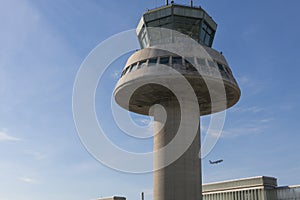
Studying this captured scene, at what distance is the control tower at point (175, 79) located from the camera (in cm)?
4134

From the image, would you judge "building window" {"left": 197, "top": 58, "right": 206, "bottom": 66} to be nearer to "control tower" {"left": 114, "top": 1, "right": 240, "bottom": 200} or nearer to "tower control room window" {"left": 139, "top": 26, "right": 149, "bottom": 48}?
"control tower" {"left": 114, "top": 1, "right": 240, "bottom": 200}

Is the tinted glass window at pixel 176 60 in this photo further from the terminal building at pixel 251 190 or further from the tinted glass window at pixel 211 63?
the terminal building at pixel 251 190

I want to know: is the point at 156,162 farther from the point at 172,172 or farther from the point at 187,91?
the point at 187,91

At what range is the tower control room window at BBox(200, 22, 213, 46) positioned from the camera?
4650cm

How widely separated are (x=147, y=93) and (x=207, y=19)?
11544 millimetres

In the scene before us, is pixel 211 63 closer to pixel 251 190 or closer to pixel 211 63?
pixel 211 63

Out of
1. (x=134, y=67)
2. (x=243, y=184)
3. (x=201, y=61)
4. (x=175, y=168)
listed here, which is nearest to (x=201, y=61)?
(x=201, y=61)

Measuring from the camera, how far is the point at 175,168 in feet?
137

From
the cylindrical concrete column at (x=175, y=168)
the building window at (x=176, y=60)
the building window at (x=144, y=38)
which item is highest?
the building window at (x=144, y=38)

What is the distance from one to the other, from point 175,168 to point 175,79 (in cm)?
940

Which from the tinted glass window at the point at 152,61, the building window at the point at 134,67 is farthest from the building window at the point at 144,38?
the tinted glass window at the point at 152,61

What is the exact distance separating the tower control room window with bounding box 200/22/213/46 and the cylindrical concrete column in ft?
Result: 28.0

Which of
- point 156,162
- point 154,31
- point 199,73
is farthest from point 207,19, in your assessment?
point 156,162

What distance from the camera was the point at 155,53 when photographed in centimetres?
4328
